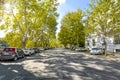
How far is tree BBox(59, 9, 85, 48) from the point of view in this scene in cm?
8382

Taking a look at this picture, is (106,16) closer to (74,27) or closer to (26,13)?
(26,13)

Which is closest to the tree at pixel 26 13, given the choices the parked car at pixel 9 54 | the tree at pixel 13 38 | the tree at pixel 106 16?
the tree at pixel 13 38

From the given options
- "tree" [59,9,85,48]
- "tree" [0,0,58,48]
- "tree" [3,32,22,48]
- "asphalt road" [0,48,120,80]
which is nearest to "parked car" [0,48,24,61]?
"asphalt road" [0,48,120,80]

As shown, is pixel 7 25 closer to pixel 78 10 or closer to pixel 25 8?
pixel 25 8

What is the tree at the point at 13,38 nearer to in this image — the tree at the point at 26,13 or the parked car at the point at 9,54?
the tree at the point at 26,13

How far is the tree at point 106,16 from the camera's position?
1448 inches

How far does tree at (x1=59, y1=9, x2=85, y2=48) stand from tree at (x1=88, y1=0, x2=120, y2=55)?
4212 cm

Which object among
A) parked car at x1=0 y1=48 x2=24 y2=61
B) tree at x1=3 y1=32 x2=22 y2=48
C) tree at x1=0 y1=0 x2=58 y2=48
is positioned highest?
tree at x1=0 y1=0 x2=58 y2=48

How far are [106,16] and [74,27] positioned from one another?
160 ft

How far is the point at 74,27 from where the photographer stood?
8588 centimetres

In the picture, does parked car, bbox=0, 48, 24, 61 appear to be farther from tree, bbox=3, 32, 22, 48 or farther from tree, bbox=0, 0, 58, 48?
tree, bbox=3, 32, 22, 48

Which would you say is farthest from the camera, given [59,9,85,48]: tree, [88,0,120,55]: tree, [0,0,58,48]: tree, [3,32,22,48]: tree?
[59,9,85,48]: tree

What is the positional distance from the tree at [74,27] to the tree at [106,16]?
138 ft

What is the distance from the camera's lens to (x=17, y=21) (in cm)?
5509
